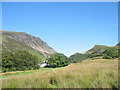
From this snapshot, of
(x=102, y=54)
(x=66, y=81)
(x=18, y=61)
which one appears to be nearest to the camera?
(x=66, y=81)

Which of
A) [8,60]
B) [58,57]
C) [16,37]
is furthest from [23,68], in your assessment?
[16,37]

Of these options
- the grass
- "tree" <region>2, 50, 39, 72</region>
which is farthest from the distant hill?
the grass

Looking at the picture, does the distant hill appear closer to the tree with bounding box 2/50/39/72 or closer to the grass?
the tree with bounding box 2/50/39/72

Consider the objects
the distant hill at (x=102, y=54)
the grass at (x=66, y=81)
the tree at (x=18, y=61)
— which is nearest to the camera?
the grass at (x=66, y=81)

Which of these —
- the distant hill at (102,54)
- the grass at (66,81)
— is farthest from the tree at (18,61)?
the distant hill at (102,54)

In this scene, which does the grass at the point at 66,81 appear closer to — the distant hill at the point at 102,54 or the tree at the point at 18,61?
the tree at the point at 18,61

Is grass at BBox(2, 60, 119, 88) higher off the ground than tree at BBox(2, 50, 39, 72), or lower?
higher

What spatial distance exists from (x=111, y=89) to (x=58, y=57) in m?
55.7

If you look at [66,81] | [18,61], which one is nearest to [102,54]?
[18,61]

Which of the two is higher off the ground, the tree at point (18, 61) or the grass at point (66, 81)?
the grass at point (66, 81)

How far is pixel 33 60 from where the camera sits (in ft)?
129

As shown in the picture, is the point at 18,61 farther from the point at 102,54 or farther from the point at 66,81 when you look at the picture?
the point at 102,54

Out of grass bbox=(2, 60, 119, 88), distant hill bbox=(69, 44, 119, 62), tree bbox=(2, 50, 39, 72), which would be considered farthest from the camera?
distant hill bbox=(69, 44, 119, 62)

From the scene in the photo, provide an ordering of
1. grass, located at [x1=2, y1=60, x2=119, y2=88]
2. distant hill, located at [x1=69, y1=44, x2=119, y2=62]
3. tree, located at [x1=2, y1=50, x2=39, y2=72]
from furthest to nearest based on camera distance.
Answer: distant hill, located at [x1=69, y1=44, x2=119, y2=62] < tree, located at [x1=2, y1=50, x2=39, y2=72] < grass, located at [x1=2, y1=60, x2=119, y2=88]
